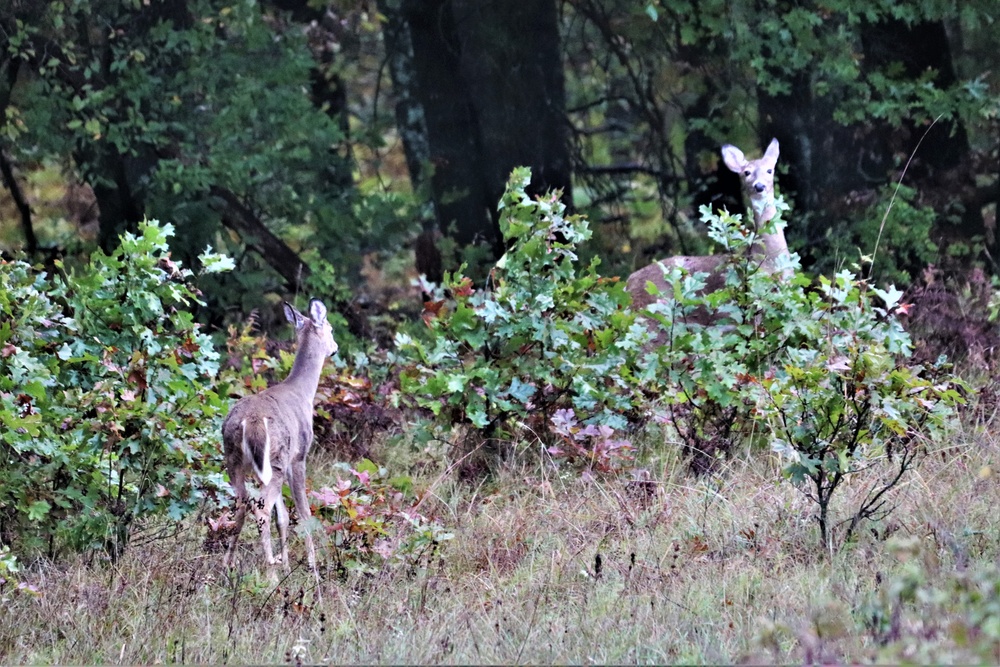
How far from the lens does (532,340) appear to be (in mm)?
7164

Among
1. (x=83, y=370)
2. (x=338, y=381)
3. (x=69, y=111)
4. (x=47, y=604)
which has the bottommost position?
(x=47, y=604)

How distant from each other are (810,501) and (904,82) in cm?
613

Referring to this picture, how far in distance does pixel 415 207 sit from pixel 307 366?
5.69 m

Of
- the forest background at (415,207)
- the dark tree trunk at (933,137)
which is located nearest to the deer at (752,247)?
the forest background at (415,207)

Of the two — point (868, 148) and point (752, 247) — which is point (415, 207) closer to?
point (868, 148)

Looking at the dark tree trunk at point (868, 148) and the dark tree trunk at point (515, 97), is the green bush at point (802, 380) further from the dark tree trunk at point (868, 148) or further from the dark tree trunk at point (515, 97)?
the dark tree trunk at point (515, 97)

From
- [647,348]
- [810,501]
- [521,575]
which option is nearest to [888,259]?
[647,348]

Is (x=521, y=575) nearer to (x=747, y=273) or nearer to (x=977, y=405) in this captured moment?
(x=747, y=273)

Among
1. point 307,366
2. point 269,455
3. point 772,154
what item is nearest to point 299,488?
point 269,455

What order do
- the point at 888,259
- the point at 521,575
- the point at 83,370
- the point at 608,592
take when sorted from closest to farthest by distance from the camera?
the point at 608,592
the point at 521,575
the point at 83,370
the point at 888,259

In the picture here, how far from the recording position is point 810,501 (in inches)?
240

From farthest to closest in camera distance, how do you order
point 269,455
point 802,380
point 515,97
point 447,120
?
point 447,120 → point 515,97 → point 269,455 → point 802,380

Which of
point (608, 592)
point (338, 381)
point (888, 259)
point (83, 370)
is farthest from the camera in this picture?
point (888, 259)

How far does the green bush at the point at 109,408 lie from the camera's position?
19.8 ft
